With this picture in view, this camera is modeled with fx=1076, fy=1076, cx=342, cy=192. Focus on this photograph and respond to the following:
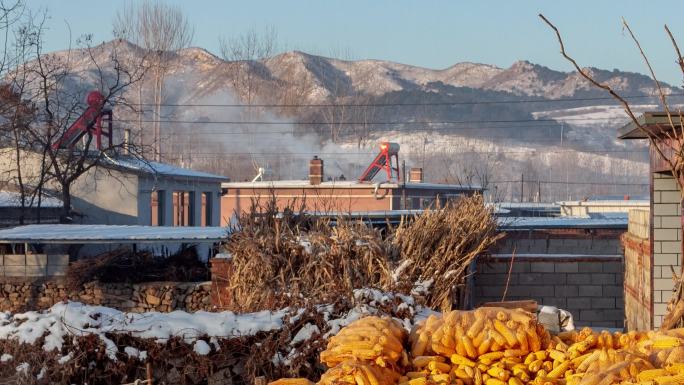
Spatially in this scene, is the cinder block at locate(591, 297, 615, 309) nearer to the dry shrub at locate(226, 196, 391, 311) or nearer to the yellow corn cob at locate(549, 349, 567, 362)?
the dry shrub at locate(226, 196, 391, 311)

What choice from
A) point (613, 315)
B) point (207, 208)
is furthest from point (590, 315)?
point (207, 208)

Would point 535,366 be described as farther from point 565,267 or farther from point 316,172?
point 316,172

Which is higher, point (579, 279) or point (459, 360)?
point (459, 360)

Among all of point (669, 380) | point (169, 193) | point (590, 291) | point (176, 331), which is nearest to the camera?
point (669, 380)

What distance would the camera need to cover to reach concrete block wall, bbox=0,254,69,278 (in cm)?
2125

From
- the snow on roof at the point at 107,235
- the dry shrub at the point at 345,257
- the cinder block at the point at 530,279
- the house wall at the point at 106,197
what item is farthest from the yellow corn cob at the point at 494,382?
the house wall at the point at 106,197

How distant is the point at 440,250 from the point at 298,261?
6.05 feet

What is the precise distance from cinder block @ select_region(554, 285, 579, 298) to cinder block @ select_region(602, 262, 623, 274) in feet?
2.37

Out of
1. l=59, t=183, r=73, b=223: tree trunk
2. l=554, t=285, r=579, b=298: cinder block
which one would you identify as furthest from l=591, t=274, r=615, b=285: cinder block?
l=59, t=183, r=73, b=223: tree trunk

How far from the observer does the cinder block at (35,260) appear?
69.7 ft

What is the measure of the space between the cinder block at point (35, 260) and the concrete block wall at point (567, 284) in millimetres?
8490

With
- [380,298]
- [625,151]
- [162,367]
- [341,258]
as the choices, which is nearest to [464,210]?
[341,258]

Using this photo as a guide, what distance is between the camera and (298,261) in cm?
1375

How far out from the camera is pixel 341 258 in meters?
13.3
